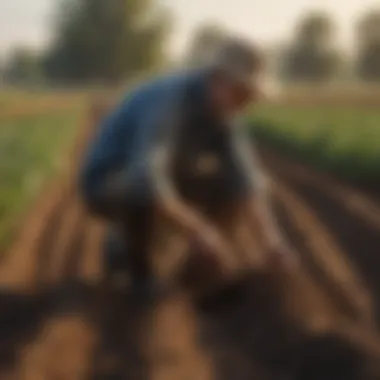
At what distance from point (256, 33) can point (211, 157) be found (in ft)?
0.42

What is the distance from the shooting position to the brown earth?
1170 mm

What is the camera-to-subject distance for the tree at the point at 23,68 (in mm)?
1173

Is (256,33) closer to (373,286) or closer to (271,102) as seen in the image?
(271,102)

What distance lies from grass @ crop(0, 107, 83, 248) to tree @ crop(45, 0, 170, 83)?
0.05m

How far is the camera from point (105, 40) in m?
1.15

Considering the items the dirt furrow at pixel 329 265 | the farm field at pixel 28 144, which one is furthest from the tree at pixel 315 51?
the farm field at pixel 28 144

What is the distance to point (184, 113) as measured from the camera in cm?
117

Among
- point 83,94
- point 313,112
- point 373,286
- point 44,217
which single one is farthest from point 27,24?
point 373,286

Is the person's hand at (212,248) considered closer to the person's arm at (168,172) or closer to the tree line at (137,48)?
the person's arm at (168,172)

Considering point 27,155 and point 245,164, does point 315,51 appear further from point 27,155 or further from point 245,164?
point 27,155

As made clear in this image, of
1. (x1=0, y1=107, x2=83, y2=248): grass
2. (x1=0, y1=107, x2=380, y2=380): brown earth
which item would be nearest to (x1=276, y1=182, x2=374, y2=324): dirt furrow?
(x1=0, y1=107, x2=380, y2=380): brown earth

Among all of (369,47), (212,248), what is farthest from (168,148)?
(369,47)

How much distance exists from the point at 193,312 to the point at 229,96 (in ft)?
0.70

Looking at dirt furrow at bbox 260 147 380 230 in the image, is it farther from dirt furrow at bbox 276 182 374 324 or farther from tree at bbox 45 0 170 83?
tree at bbox 45 0 170 83
